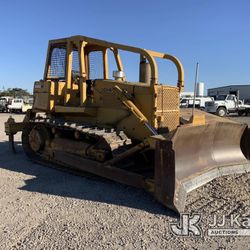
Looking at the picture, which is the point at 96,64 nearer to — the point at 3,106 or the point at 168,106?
the point at 168,106

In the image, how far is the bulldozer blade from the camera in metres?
5.15

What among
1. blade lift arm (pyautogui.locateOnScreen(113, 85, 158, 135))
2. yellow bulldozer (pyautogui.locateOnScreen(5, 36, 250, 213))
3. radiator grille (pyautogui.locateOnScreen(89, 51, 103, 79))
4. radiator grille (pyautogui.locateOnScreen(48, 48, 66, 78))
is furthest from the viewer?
radiator grille (pyautogui.locateOnScreen(89, 51, 103, 79))

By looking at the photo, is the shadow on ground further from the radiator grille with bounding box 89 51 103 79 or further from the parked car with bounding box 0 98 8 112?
the parked car with bounding box 0 98 8 112

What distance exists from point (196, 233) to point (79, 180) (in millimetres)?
2951

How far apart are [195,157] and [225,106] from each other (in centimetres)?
2708

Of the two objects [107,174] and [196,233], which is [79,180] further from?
[196,233]

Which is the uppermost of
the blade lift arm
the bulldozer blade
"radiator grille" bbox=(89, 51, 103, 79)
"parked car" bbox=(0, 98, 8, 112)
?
"radiator grille" bbox=(89, 51, 103, 79)

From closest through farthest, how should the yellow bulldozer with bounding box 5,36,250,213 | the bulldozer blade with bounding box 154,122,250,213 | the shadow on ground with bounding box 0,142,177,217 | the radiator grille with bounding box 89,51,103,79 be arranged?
the bulldozer blade with bounding box 154,122,250,213 → the shadow on ground with bounding box 0,142,177,217 → the yellow bulldozer with bounding box 5,36,250,213 → the radiator grille with bounding box 89,51,103,79

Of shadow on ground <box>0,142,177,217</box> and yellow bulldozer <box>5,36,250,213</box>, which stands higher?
yellow bulldozer <box>5,36,250,213</box>

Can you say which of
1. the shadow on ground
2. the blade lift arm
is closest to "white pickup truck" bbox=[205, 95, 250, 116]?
the blade lift arm

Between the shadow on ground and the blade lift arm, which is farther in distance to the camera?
the blade lift arm

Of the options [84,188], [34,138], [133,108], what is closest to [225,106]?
[34,138]

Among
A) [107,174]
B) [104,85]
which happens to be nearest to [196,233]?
[107,174]

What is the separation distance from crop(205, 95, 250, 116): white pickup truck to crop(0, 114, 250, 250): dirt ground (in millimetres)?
25278
